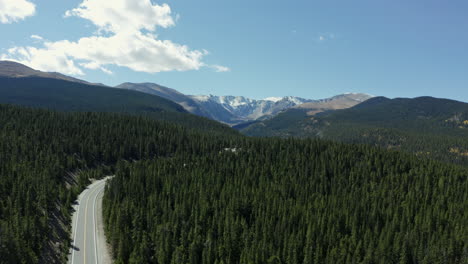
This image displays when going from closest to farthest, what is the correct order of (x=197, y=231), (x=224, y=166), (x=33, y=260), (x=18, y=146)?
(x=33, y=260), (x=197, y=231), (x=18, y=146), (x=224, y=166)

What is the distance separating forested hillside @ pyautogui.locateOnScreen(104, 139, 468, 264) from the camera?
8812cm

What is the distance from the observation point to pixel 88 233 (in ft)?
298

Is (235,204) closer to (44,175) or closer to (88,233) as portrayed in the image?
(88,233)

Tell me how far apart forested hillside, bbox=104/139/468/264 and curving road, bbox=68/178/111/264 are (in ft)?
11.1

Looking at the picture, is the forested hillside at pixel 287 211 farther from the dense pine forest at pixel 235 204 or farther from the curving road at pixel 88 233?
the curving road at pixel 88 233

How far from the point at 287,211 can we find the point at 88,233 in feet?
215

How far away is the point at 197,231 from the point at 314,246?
3528cm

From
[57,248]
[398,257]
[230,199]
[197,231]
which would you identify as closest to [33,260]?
[57,248]

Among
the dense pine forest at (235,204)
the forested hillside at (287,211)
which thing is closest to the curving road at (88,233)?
the dense pine forest at (235,204)

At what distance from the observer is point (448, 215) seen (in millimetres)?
120750

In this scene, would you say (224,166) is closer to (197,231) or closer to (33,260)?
(197,231)

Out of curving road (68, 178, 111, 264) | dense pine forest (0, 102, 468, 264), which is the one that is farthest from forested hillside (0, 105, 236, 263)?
curving road (68, 178, 111, 264)

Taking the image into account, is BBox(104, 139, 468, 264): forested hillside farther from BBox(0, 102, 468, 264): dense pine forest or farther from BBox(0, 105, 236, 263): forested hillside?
BBox(0, 105, 236, 263): forested hillside

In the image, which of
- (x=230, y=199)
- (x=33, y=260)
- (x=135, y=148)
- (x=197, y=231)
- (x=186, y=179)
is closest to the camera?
(x=33, y=260)
